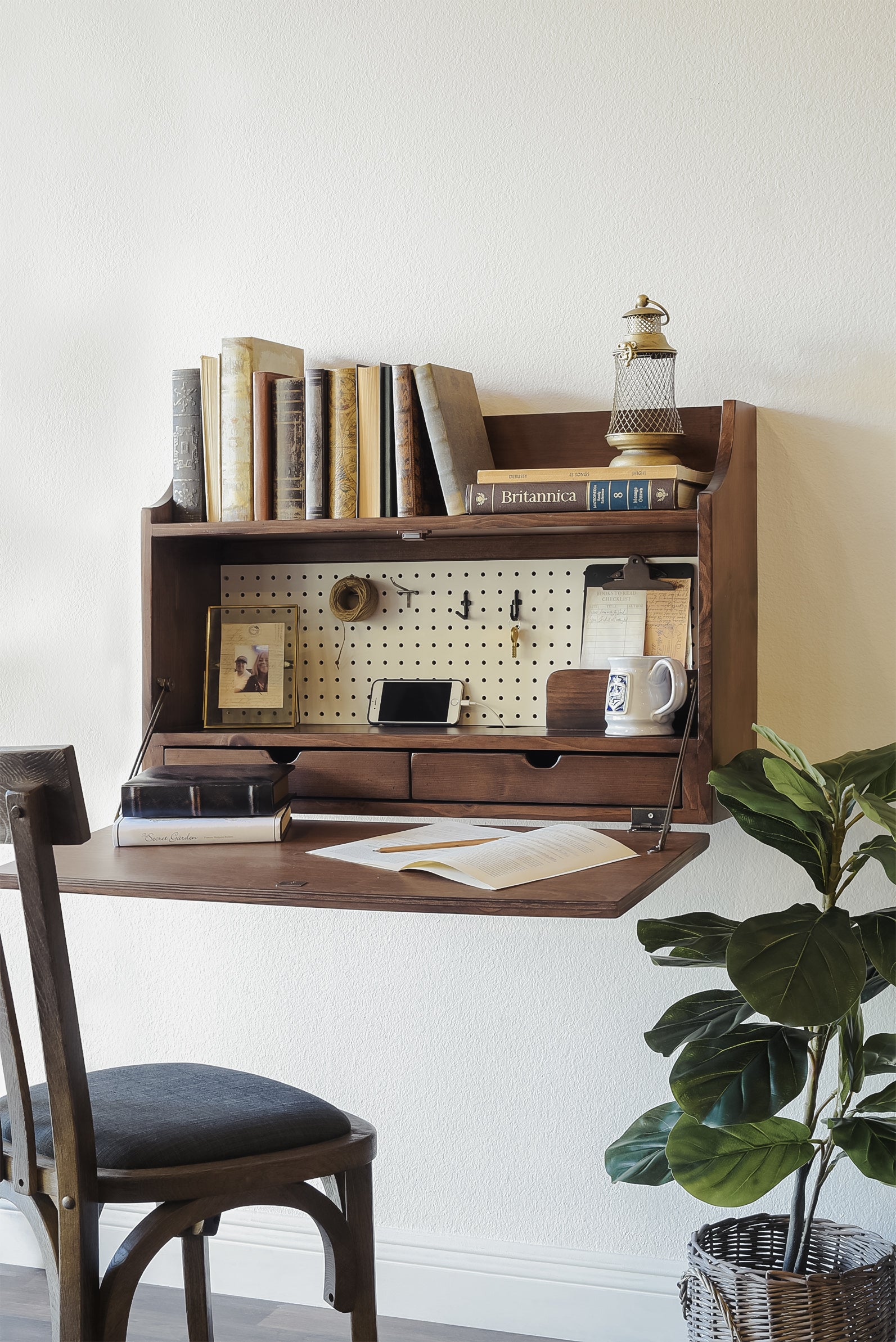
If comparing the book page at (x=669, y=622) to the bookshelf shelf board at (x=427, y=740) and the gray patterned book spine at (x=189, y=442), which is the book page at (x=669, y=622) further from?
the gray patterned book spine at (x=189, y=442)

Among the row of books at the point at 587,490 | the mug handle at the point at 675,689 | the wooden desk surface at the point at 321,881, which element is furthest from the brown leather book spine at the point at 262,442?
the mug handle at the point at 675,689

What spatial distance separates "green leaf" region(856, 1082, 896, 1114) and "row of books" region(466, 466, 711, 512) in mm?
762

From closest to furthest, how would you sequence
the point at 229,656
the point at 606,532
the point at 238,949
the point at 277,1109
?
the point at 277,1109
the point at 606,532
the point at 229,656
the point at 238,949

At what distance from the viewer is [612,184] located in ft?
6.36

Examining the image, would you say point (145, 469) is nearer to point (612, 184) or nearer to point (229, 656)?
point (229, 656)

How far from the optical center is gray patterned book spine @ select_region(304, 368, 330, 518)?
1.84 meters

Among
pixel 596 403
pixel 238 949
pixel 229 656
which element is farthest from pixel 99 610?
pixel 596 403

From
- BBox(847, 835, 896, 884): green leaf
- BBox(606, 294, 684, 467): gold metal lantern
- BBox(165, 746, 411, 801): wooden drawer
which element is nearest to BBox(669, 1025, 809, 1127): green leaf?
BBox(847, 835, 896, 884): green leaf

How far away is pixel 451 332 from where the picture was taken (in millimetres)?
2023

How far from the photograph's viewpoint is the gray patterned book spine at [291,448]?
6.08ft

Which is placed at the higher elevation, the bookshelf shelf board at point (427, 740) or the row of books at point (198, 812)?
the bookshelf shelf board at point (427, 740)

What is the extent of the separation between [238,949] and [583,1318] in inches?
31.4

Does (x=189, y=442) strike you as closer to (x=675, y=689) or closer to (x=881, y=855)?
(x=675, y=689)

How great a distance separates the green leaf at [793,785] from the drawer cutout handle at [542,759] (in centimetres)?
36
